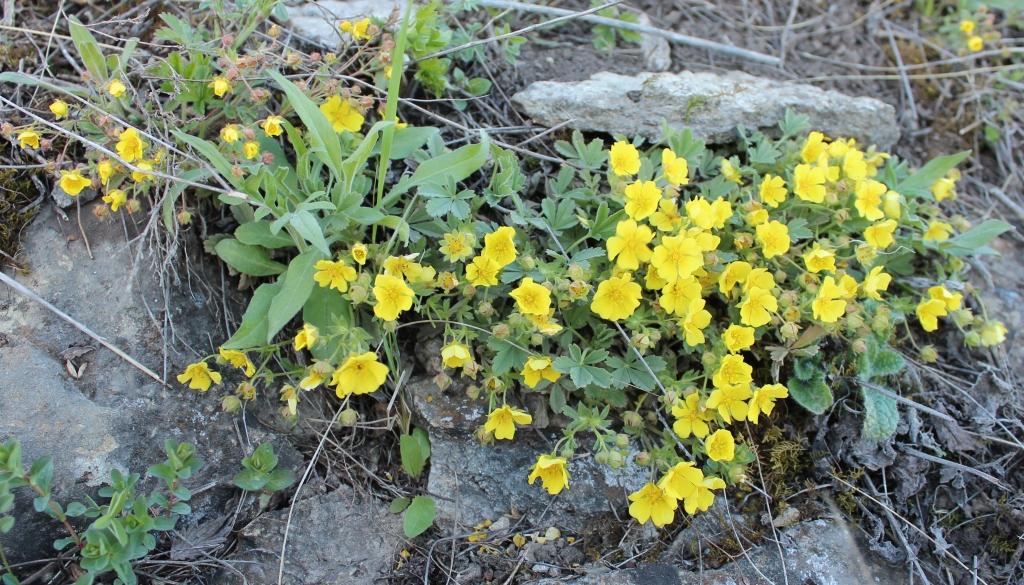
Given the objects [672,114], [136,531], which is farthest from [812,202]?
[136,531]

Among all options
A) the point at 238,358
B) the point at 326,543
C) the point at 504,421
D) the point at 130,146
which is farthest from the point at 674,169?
the point at 130,146

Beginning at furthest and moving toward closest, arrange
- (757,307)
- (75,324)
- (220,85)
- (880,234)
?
(880,234), (757,307), (220,85), (75,324)

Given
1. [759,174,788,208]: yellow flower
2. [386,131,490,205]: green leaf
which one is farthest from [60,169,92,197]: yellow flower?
[759,174,788,208]: yellow flower

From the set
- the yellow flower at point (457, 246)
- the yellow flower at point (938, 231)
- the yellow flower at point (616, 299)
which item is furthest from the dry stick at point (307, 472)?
the yellow flower at point (938, 231)

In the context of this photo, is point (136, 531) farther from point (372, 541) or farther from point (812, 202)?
point (812, 202)

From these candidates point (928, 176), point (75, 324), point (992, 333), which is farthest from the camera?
point (928, 176)

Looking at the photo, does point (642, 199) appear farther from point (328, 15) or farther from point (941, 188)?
point (328, 15)

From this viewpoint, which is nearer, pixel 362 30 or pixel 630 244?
pixel 630 244

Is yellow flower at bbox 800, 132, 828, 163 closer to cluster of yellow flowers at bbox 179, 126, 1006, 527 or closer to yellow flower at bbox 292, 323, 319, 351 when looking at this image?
cluster of yellow flowers at bbox 179, 126, 1006, 527
